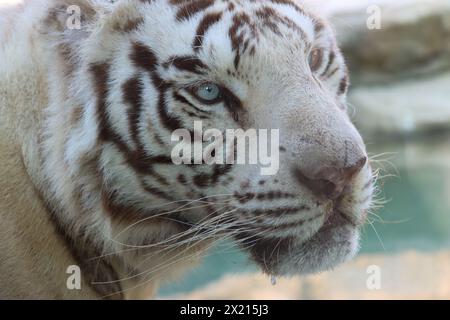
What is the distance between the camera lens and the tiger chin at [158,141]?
143 cm

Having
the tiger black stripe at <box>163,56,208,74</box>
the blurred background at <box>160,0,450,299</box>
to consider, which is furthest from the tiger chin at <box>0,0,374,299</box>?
the blurred background at <box>160,0,450,299</box>

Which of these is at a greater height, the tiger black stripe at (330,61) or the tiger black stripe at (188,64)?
the tiger black stripe at (330,61)

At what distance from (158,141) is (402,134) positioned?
7.20 m

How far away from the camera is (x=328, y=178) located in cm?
135

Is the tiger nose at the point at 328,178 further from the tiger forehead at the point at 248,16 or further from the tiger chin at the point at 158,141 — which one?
the tiger forehead at the point at 248,16

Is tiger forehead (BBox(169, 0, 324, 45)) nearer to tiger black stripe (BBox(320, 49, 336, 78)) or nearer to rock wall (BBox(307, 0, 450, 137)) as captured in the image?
tiger black stripe (BBox(320, 49, 336, 78))

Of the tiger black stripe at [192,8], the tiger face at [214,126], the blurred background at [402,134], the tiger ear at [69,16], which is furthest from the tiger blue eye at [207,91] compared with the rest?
the blurred background at [402,134]

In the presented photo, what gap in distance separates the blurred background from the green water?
1 cm

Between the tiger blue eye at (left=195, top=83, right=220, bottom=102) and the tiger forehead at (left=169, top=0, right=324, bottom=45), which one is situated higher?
the tiger forehead at (left=169, top=0, right=324, bottom=45)

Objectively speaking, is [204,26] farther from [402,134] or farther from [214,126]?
[402,134]

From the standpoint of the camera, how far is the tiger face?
4.62ft

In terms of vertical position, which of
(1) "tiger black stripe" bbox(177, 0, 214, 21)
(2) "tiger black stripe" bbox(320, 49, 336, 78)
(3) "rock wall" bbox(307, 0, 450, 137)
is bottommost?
(2) "tiger black stripe" bbox(320, 49, 336, 78)

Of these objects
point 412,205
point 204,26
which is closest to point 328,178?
point 204,26

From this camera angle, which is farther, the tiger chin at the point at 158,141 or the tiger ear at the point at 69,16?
the tiger ear at the point at 69,16
